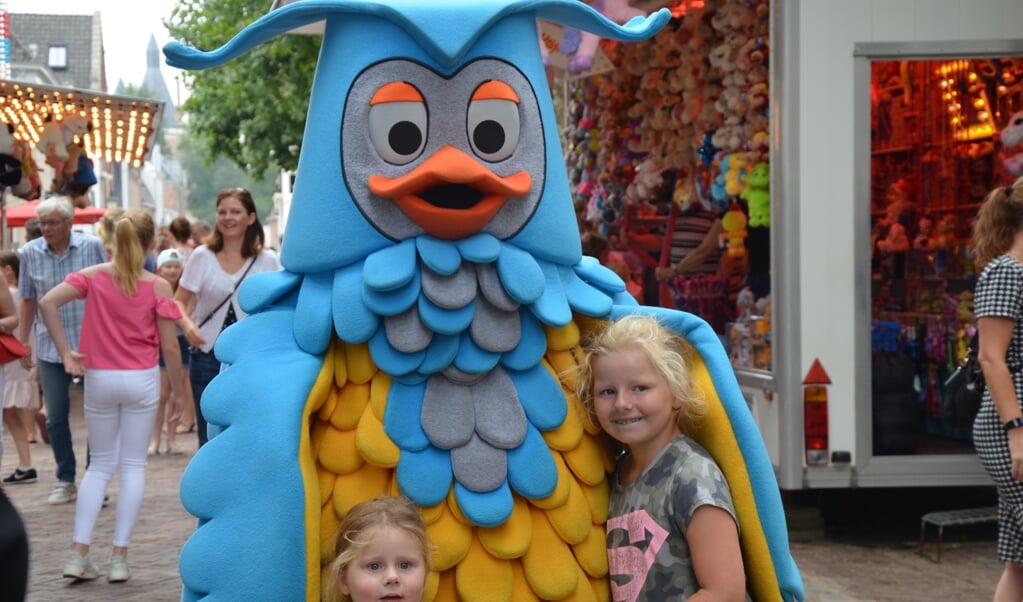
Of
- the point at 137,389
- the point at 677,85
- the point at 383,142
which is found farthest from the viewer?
the point at 677,85

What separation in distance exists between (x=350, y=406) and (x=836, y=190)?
12.5 feet

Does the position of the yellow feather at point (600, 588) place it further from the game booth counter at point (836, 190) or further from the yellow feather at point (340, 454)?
the game booth counter at point (836, 190)

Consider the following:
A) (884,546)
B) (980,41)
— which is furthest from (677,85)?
(884,546)

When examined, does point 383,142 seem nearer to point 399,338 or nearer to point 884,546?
point 399,338

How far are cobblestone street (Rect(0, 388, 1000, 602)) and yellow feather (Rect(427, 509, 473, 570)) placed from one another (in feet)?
10.5

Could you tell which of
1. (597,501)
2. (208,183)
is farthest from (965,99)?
(208,183)

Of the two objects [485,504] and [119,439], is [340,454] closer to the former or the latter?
[485,504]

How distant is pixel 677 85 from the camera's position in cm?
786

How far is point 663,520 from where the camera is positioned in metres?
2.85

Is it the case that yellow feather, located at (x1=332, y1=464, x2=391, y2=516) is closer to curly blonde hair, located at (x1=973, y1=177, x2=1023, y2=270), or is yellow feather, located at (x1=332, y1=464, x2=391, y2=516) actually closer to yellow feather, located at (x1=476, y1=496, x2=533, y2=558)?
yellow feather, located at (x1=476, y1=496, x2=533, y2=558)

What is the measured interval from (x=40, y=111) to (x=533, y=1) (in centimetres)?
685

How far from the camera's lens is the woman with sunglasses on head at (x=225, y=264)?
6.55 metres

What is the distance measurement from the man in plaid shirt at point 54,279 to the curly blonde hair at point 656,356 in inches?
216

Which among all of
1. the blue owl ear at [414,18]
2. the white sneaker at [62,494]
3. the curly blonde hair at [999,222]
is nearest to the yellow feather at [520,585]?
the blue owl ear at [414,18]
